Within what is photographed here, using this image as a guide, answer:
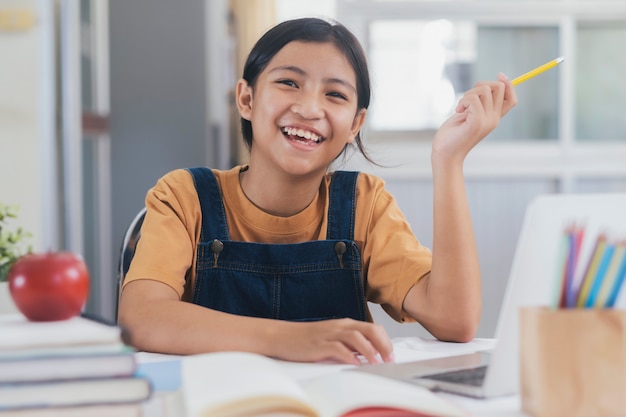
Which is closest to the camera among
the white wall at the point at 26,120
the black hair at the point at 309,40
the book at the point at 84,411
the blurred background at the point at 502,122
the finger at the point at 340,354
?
the book at the point at 84,411

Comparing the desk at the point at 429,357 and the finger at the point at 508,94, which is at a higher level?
the finger at the point at 508,94

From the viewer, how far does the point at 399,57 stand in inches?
131

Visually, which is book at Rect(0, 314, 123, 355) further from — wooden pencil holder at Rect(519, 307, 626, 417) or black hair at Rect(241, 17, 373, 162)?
black hair at Rect(241, 17, 373, 162)

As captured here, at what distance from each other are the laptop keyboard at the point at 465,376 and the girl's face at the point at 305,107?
650mm

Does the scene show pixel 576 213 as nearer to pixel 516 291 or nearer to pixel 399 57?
pixel 516 291

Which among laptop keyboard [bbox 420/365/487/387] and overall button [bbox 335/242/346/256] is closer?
laptop keyboard [bbox 420/365/487/387]

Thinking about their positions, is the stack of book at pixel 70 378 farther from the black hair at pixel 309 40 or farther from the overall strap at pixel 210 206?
the black hair at pixel 309 40

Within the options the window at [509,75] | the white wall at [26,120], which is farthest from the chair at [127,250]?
the window at [509,75]

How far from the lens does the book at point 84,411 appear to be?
0.59 metres

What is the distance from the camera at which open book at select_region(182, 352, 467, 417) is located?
61 cm

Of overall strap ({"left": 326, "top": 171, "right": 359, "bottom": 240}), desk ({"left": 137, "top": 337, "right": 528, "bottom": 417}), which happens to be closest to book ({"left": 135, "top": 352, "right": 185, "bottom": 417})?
desk ({"left": 137, "top": 337, "right": 528, "bottom": 417})

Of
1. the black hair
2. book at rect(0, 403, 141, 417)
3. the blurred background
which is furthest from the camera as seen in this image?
the blurred background

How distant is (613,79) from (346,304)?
231 centimetres

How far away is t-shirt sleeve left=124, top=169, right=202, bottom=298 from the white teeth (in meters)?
0.19
